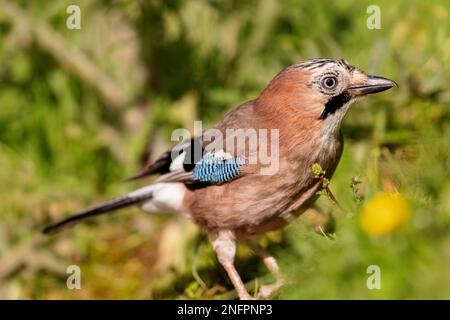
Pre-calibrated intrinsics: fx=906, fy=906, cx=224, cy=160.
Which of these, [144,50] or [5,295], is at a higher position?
[144,50]

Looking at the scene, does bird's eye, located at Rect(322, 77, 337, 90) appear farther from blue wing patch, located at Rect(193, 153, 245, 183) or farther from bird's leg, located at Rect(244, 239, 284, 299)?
bird's leg, located at Rect(244, 239, 284, 299)

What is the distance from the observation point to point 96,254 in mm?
6746

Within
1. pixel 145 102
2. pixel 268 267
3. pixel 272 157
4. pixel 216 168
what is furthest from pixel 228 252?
pixel 145 102

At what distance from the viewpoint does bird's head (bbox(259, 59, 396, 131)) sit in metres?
4.99

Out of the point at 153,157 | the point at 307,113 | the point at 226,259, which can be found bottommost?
the point at 226,259

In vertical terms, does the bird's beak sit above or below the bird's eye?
below

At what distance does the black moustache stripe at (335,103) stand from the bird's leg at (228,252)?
0.94 metres

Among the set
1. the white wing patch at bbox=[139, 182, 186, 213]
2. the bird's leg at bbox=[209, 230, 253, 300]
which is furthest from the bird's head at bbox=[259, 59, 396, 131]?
the white wing patch at bbox=[139, 182, 186, 213]

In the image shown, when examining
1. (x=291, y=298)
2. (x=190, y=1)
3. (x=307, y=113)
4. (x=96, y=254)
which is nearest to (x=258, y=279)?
(x=307, y=113)

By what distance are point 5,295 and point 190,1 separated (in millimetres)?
2521

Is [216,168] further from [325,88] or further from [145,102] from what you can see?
[145,102]

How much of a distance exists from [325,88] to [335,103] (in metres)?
0.10

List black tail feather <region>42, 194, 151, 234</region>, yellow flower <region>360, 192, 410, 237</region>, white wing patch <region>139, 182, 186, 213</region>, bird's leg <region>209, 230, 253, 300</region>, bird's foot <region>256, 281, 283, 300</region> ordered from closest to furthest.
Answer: yellow flower <region>360, 192, 410, 237</region>, bird's foot <region>256, 281, 283, 300</region>, bird's leg <region>209, 230, 253, 300</region>, white wing patch <region>139, 182, 186, 213</region>, black tail feather <region>42, 194, 151, 234</region>

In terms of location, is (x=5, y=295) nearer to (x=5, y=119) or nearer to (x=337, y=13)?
(x=5, y=119)
